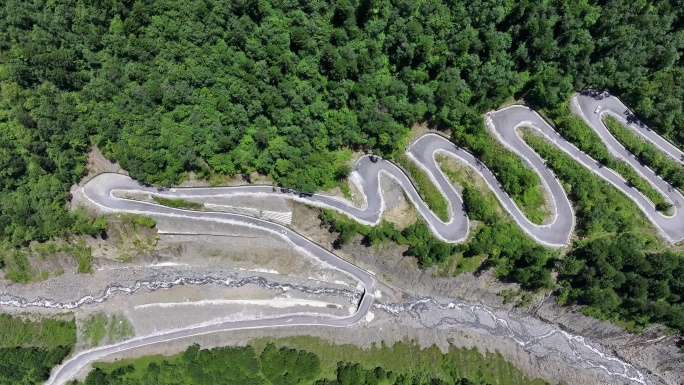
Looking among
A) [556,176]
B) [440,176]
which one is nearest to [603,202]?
[556,176]

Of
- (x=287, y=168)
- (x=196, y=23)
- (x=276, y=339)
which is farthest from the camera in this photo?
(x=276, y=339)

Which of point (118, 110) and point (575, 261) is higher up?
point (118, 110)

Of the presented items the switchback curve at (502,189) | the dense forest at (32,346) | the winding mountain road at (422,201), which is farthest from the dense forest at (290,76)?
the dense forest at (32,346)

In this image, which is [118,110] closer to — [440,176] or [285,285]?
[285,285]

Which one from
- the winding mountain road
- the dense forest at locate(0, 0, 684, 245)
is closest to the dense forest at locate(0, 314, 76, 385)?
the winding mountain road

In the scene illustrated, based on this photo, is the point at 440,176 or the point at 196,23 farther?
the point at 440,176

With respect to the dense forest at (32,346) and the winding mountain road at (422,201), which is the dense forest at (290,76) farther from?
the dense forest at (32,346)

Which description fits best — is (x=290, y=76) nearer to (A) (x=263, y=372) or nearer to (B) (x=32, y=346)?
(A) (x=263, y=372)
